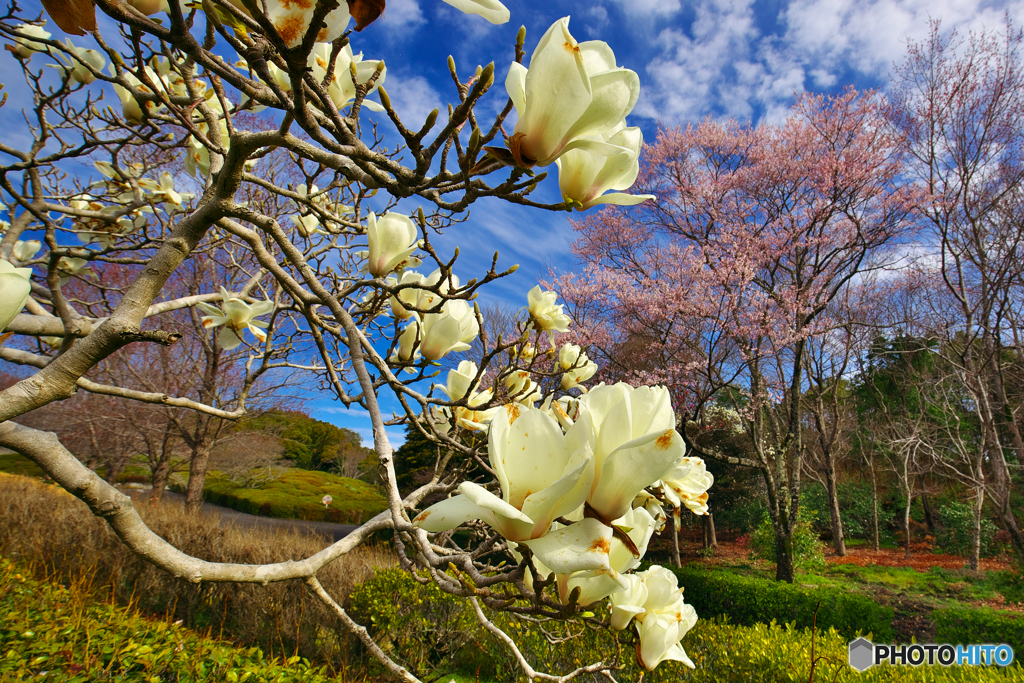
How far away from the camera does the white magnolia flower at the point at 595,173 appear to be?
0.73 m

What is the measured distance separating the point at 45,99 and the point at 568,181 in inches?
120

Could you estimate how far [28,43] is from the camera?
6.91ft

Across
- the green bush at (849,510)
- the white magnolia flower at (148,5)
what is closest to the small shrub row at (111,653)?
the white magnolia flower at (148,5)

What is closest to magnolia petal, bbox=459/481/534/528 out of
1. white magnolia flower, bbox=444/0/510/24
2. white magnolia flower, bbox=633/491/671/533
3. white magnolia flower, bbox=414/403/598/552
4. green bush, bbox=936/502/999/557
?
white magnolia flower, bbox=414/403/598/552

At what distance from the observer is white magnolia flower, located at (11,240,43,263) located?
8.89 feet

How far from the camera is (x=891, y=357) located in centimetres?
1873

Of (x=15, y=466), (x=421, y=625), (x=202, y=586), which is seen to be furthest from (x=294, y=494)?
(x=421, y=625)

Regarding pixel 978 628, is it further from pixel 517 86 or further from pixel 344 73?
pixel 344 73

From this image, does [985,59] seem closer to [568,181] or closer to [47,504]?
[568,181]

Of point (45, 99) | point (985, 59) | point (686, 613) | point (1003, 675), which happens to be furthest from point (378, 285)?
point (985, 59)

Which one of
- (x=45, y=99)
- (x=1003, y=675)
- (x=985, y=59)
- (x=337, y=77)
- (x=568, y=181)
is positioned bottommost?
(x=1003, y=675)

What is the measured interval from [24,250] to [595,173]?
373 cm

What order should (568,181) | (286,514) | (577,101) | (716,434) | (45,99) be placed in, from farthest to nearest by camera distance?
(286,514), (716,434), (45,99), (568,181), (577,101)

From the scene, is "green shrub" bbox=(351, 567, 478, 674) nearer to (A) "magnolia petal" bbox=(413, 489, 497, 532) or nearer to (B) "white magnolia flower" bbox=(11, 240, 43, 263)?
(B) "white magnolia flower" bbox=(11, 240, 43, 263)
